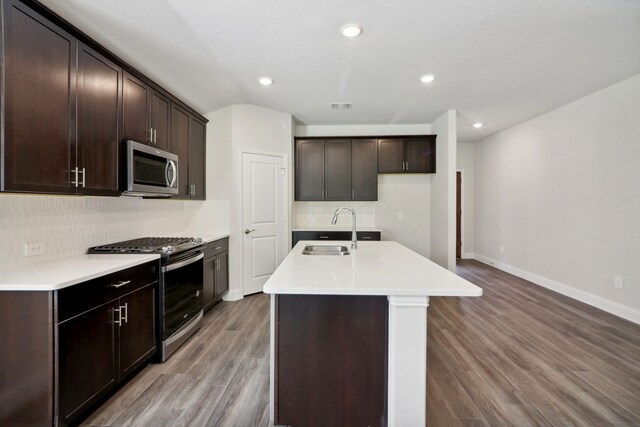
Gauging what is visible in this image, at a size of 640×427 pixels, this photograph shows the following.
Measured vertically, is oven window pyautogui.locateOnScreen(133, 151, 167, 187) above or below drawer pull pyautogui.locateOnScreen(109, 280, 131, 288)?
above

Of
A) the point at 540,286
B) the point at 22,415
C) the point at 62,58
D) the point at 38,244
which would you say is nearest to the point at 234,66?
the point at 62,58

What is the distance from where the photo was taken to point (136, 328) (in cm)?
198

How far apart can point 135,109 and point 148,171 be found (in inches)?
21.6

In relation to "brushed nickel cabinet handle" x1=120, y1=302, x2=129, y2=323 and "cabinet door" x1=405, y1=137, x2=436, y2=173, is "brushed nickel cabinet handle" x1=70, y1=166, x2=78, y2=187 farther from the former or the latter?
"cabinet door" x1=405, y1=137, x2=436, y2=173

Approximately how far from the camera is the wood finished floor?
1.68 meters

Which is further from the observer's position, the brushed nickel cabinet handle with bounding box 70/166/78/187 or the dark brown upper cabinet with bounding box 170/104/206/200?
the dark brown upper cabinet with bounding box 170/104/206/200

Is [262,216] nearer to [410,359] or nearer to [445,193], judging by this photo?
[445,193]

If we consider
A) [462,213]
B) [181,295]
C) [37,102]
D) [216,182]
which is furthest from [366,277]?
[462,213]

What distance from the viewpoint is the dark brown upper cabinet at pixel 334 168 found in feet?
15.1

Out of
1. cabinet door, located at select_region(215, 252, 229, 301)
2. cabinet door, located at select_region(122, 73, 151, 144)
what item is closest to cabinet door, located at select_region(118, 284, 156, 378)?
cabinet door, located at select_region(215, 252, 229, 301)

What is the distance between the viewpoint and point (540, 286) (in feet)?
13.8

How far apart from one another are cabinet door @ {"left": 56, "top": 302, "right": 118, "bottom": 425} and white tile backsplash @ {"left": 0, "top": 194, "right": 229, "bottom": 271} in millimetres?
671

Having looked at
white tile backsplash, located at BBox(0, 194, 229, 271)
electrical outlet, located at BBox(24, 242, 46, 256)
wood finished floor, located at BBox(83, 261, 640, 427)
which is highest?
white tile backsplash, located at BBox(0, 194, 229, 271)

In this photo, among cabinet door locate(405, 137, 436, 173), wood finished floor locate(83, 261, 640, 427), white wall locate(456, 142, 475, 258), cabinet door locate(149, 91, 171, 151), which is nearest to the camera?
wood finished floor locate(83, 261, 640, 427)
